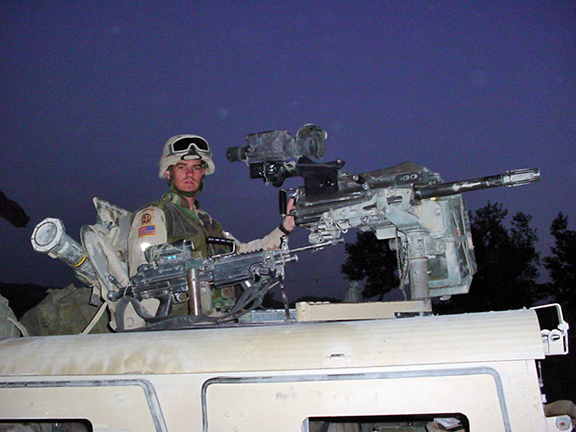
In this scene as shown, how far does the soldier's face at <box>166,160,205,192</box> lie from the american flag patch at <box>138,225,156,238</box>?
0.98m

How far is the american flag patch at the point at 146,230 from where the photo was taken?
12.0ft

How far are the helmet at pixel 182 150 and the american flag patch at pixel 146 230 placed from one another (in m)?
1.06

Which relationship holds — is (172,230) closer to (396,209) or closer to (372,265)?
(396,209)

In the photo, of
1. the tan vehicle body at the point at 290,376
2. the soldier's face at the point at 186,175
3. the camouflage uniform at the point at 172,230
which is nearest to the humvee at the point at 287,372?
the tan vehicle body at the point at 290,376

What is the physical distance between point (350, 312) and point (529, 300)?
26.6 m

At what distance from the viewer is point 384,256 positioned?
27484 mm

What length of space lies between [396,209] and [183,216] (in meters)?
1.80

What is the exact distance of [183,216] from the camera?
4188mm

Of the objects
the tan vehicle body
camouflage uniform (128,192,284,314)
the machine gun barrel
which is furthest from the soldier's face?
the tan vehicle body

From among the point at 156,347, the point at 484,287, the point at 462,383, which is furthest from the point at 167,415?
the point at 484,287

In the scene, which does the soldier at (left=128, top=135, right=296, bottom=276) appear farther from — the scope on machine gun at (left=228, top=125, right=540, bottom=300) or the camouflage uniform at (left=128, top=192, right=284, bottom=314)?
the scope on machine gun at (left=228, top=125, right=540, bottom=300)

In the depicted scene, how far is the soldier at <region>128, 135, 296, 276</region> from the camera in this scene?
3699 millimetres

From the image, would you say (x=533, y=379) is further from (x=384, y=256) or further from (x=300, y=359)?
(x=384, y=256)

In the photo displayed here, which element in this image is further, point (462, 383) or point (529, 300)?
point (529, 300)
